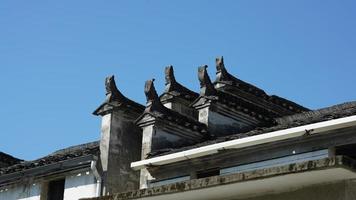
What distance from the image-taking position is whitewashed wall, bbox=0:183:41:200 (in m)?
23.5

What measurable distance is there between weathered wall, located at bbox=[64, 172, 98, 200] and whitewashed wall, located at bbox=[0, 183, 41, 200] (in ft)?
4.32

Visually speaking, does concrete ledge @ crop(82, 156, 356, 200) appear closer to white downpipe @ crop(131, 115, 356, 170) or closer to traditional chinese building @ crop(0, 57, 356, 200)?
traditional chinese building @ crop(0, 57, 356, 200)

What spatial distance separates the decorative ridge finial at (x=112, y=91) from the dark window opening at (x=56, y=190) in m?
2.91

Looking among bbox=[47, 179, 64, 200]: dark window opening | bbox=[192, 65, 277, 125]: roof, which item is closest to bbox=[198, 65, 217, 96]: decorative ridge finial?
bbox=[192, 65, 277, 125]: roof

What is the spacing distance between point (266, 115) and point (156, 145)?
390 centimetres

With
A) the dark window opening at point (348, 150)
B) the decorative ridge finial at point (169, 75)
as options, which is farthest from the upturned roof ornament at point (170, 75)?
the dark window opening at point (348, 150)

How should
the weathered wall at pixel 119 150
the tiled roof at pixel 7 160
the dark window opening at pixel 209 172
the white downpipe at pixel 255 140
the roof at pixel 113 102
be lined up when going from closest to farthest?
the white downpipe at pixel 255 140 < the dark window opening at pixel 209 172 < the weathered wall at pixel 119 150 < the roof at pixel 113 102 < the tiled roof at pixel 7 160

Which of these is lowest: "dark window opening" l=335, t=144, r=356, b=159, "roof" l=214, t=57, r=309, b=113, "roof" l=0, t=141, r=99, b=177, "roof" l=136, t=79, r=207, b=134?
"dark window opening" l=335, t=144, r=356, b=159

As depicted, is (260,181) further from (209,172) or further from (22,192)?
(22,192)

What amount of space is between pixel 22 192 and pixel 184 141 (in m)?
5.88

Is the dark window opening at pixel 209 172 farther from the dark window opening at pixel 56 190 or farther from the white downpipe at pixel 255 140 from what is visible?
the dark window opening at pixel 56 190

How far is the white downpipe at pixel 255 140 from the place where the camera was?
16.1 meters

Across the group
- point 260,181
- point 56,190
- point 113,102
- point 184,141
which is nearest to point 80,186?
point 56,190

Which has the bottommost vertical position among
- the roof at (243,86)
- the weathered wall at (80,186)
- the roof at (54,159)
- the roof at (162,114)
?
the weathered wall at (80,186)
